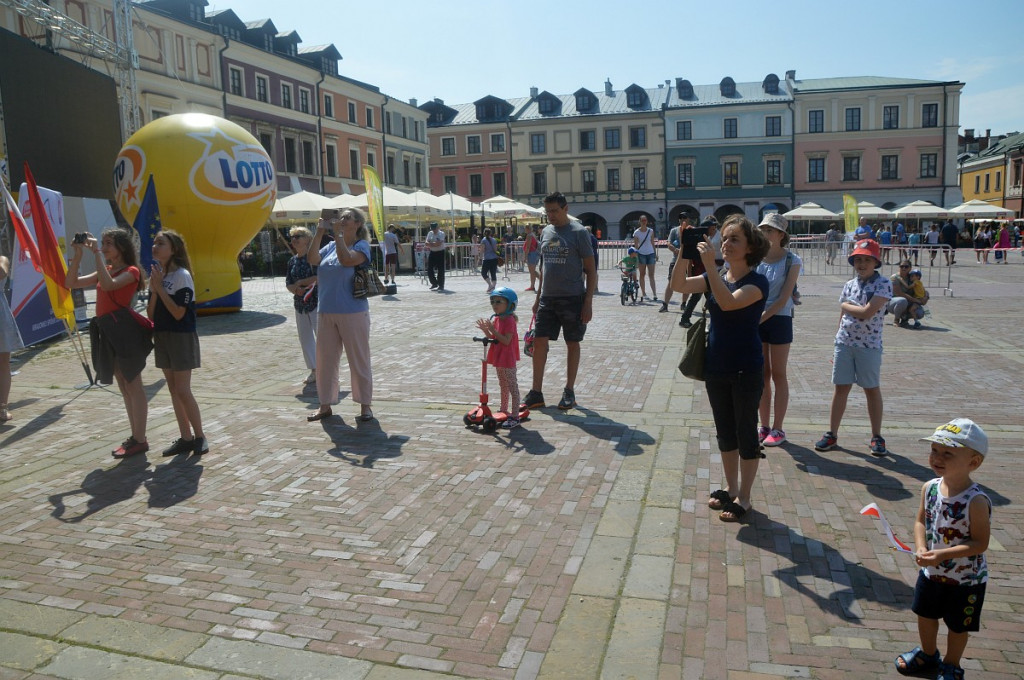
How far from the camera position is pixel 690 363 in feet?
14.6

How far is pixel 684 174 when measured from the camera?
58875 mm

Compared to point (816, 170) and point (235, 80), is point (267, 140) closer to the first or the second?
point (235, 80)

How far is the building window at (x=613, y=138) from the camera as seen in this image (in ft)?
196

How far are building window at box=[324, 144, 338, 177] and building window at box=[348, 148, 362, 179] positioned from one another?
1.35 meters

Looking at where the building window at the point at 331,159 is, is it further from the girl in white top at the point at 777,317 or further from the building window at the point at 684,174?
the girl in white top at the point at 777,317

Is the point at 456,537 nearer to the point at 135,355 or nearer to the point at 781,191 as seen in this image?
the point at 135,355

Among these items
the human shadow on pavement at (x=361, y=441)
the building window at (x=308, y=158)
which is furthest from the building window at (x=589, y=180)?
the human shadow on pavement at (x=361, y=441)

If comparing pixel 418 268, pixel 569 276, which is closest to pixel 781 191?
pixel 418 268

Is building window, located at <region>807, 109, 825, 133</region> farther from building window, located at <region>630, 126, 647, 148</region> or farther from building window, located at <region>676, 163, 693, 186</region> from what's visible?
building window, located at <region>630, 126, 647, 148</region>

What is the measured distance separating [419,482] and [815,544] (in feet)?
8.01

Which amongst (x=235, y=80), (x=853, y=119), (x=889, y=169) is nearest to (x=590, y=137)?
(x=853, y=119)

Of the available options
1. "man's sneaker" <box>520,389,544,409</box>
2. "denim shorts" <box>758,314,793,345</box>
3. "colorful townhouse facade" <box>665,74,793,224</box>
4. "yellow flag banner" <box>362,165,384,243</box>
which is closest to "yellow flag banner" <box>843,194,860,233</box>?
"yellow flag banner" <box>362,165,384,243</box>

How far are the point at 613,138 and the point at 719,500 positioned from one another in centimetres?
5830

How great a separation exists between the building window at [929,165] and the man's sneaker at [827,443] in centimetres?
5847
